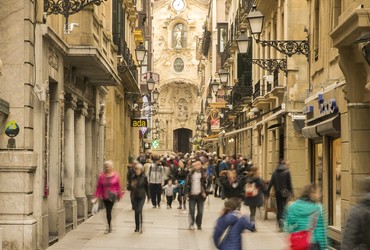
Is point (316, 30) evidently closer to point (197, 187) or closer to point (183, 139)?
point (197, 187)

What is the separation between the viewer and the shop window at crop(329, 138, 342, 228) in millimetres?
16163

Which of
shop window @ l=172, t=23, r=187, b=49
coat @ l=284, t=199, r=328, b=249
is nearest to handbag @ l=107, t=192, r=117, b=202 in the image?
coat @ l=284, t=199, r=328, b=249

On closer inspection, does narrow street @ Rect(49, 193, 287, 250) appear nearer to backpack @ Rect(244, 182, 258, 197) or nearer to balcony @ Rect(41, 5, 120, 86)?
backpack @ Rect(244, 182, 258, 197)

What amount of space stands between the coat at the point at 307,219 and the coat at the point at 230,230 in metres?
0.56

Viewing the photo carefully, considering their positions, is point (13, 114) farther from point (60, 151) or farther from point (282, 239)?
point (282, 239)

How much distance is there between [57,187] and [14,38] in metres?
4.25

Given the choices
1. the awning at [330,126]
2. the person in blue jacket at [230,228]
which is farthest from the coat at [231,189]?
the person in blue jacket at [230,228]

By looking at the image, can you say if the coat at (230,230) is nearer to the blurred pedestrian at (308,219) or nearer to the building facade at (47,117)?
the blurred pedestrian at (308,219)

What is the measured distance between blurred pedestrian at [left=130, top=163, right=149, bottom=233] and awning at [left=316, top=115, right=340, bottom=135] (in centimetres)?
429

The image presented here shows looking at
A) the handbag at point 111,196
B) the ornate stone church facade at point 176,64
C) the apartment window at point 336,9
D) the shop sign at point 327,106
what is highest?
the ornate stone church facade at point 176,64

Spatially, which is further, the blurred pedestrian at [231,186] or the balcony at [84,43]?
the blurred pedestrian at [231,186]

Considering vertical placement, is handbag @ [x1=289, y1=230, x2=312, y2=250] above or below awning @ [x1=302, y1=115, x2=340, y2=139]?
below

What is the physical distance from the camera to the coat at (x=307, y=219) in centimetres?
948

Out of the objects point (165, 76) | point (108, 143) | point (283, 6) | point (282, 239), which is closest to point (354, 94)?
point (282, 239)
